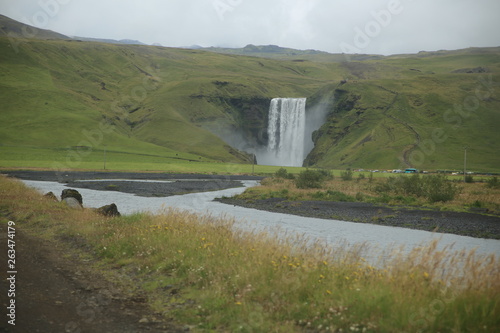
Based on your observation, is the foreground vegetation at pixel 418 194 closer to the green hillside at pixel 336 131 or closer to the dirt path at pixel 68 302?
the dirt path at pixel 68 302

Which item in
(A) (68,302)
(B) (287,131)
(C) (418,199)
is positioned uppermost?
(B) (287,131)

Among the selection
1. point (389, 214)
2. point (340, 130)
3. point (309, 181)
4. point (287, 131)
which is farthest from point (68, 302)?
point (287, 131)

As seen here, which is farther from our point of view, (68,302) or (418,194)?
(418,194)

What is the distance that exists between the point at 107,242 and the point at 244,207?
101 ft

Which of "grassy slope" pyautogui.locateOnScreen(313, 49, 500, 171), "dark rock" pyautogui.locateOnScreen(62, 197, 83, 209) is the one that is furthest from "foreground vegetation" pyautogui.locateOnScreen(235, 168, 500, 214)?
"grassy slope" pyautogui.locateOnScreen(313, 49, 500, 171)

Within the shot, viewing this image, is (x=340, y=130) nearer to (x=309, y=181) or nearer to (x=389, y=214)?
(x=309, y=181)

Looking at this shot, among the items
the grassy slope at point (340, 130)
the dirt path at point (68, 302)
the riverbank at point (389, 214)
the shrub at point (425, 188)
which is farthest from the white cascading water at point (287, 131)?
the dirt path at point (68, 302)

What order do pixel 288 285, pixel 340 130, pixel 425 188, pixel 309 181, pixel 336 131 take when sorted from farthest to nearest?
pixel 336 131, pixel 340 130, pixel 309 181, pixel 425 188, pixel 288 285

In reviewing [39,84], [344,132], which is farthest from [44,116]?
[344,132]

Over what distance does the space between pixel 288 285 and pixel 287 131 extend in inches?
7105

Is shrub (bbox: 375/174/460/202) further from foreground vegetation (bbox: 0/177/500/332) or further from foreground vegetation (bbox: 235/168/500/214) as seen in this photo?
foreground vegetation (bbox: 0/177/500/332)

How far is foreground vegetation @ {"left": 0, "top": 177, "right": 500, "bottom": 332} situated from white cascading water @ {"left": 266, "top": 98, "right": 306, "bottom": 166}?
17234 cm

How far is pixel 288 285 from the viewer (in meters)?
10.2

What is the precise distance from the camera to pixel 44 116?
167125 mm
